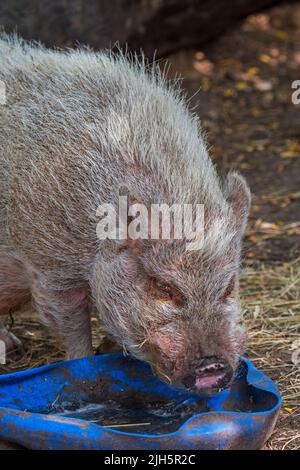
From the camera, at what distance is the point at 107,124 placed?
6047mm

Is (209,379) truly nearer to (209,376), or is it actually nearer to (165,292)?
(209,376)

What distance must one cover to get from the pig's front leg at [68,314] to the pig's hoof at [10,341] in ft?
3.27

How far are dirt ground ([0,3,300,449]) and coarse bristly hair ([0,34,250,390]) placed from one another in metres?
0.89

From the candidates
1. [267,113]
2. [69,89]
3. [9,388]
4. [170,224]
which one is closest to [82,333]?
[9,388]

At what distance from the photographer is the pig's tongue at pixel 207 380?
5.07 metres

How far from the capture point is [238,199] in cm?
593

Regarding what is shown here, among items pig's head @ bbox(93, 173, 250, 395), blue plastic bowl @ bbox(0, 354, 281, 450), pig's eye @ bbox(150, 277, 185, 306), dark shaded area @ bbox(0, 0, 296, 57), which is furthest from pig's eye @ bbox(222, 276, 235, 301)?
dark shaded area @ bbox(0, 0, 296, 57)

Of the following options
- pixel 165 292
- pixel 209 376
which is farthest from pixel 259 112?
pixel 209 376

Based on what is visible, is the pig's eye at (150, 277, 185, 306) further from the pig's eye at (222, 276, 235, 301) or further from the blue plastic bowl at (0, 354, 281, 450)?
the blue plastic bowl at (0, 354, 281, 450)

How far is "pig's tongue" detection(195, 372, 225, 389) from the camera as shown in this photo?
507cm

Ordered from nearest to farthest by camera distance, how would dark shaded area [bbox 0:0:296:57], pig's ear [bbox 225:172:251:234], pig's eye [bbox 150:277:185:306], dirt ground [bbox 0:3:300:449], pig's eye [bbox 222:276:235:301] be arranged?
1. pig's eye [bbox 150:277:185:306]
2. pig's eye [bbox 222:276:235:301]
3. pig's ear [bbox 225:172:251:234]
4. dirt ground [bbox 0:3:300:449]
5. dark shaded area [bbox 0:0:296:57]

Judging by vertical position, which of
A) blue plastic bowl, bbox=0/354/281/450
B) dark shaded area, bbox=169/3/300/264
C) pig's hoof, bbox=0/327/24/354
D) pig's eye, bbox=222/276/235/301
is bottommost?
blue plastic bowl, bbox=0/354/281/450

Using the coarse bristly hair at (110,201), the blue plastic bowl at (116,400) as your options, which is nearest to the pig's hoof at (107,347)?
the coarse bristly hair at (110,201)

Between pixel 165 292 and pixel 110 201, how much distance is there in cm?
72
